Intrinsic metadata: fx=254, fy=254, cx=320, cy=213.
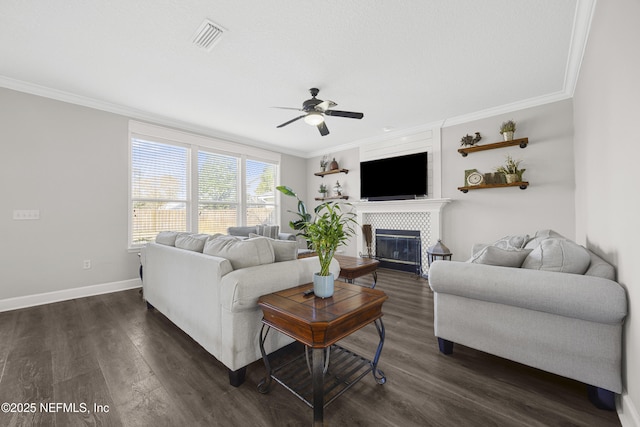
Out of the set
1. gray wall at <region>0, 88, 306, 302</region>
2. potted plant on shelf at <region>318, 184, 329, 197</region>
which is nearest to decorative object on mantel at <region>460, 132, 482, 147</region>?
potted plant on shelf at <region>318, 184, 329, 197</region>

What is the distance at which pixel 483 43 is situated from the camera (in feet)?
7.73

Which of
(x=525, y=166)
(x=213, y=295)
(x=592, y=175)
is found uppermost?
(x=525, y=166)

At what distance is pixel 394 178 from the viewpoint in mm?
4844

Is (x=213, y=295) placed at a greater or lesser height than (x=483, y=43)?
lesser

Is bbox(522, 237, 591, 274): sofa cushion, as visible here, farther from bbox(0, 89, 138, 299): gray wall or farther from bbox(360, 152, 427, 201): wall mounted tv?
bbox(0, 89, 138, 299): gray wall

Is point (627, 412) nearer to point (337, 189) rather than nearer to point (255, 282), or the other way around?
point (255, 282)

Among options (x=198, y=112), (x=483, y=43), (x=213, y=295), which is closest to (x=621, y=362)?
(x=213, y=295)

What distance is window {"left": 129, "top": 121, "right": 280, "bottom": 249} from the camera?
399cm

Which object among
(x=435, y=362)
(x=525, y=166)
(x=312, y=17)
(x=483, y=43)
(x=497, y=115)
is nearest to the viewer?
(x=435, y=362)

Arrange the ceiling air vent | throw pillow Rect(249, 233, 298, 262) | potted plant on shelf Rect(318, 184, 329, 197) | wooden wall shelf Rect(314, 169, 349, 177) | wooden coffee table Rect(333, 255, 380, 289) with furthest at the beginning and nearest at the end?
1. potted plant on shelf Rect(318, 184, 329, 197)
2. wooden wall shelf Rect(314, 169, 349, 177)
3. wooden coffee table Rect(333, 255, 380, 289)
4. the ceiling air vent
5. throw pillow Rect(249, 233, 298, 262)

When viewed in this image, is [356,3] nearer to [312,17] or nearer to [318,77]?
[312,17]

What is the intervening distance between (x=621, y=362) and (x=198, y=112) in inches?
193

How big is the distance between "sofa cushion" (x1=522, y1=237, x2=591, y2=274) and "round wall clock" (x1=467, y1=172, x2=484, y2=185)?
2.42 metres

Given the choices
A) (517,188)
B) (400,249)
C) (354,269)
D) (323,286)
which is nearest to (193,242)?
(323,286)
